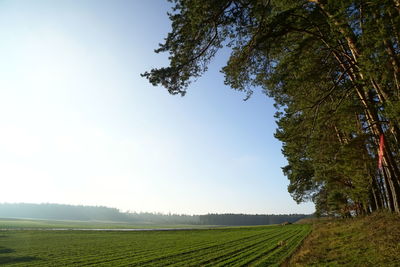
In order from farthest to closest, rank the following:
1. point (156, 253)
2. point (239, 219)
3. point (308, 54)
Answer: point (239, 219) → point (156, 253) → point (308, 54)

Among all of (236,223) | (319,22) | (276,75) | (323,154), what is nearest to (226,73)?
(276,75)

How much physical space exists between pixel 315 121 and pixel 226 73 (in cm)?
511

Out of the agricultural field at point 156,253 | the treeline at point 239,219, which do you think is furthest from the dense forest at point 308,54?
the treeline at point 239,219

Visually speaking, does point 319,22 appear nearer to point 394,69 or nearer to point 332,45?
point 332,45

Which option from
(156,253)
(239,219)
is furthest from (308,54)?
(239,219)

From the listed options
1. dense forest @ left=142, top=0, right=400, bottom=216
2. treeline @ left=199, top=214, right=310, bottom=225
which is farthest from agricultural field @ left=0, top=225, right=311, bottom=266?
treeline @ left=199, top=214, right=310, bottom=225

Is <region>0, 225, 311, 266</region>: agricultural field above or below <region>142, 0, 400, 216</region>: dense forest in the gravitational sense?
below

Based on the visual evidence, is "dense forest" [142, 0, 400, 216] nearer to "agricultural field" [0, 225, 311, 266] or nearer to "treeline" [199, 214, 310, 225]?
"agricultural field" [0, 225, 311, 266]

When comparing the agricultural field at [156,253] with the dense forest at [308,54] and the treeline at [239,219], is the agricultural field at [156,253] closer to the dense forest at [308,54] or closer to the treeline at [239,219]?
the dense forest at [308,54]

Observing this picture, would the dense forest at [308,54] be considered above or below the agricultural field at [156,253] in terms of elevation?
above

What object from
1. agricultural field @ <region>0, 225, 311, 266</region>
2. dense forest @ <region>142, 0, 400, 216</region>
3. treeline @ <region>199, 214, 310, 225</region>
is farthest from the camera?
treeline @ <region>199, 214, 310, 225</region>

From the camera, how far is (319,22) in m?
10.7

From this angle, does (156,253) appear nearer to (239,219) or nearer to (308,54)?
(308,54)

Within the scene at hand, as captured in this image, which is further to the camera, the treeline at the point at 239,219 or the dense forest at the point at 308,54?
the treeline at the point at 239,219
